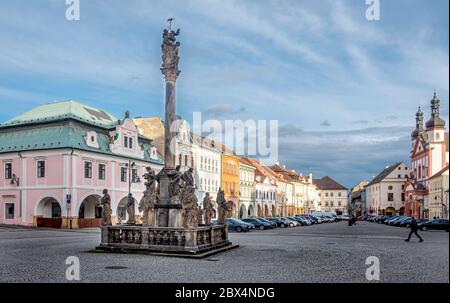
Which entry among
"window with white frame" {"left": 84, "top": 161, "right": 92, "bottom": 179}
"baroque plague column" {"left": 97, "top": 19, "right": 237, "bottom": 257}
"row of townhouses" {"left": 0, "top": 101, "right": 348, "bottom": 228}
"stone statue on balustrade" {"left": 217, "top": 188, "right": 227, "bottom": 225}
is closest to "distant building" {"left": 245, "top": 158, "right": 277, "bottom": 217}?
"row of townhouses" {"left": 0, "top": 101, "right": 348, "bottom": 228}

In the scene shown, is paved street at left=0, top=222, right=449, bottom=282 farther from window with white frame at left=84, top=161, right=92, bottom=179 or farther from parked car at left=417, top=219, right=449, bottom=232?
parked car at left=417, top=219, right=449, bottom=232

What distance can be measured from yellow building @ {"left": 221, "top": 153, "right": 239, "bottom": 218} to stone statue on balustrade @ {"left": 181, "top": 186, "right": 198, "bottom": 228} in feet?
165

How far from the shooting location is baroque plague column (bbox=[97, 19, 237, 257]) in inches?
698

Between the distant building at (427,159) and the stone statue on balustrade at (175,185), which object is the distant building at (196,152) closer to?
the stone statue on balustrade at (175,185)

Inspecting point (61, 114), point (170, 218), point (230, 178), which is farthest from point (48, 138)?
point (230, 178)

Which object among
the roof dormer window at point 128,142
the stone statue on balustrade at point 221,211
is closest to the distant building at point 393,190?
the roof dormer window at point 128,142

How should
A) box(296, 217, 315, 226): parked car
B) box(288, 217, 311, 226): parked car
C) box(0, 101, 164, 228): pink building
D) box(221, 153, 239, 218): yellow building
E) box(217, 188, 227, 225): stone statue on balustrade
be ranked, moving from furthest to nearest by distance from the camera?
box(221, 153, 239, 218): yellow building
box(296, 217, 315, 226): parked car
box(288, 217, 311, 226): parked car
box(0, 101, 164, 228): pink building
box(217, 188, 227, 225): stone statue on balustrade

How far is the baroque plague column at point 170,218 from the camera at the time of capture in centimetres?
1773

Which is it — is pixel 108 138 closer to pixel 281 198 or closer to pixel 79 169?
pixel 79 169

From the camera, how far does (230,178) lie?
72938 mm

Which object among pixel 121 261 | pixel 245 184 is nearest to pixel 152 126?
pixel 245 184

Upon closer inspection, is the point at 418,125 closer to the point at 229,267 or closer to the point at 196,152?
the point at 196,152

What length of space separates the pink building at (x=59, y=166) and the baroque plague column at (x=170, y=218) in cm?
1837
